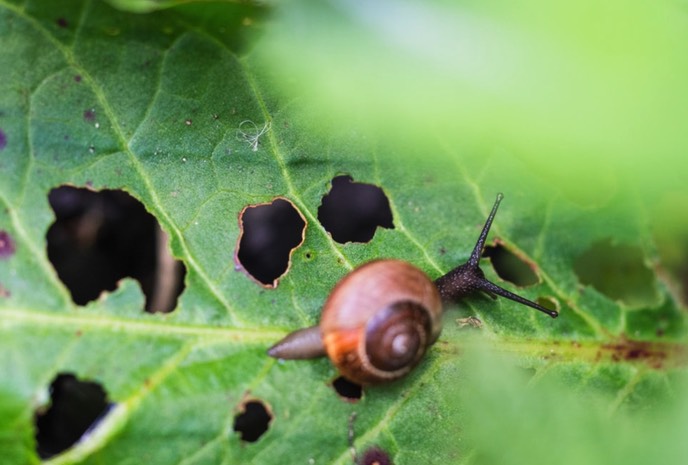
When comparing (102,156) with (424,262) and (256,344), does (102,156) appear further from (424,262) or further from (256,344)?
(424,262)

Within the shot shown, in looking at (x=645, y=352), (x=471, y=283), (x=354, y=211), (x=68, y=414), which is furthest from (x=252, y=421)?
(x=645, y=352)

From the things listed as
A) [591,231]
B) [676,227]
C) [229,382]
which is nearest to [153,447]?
[229,382]

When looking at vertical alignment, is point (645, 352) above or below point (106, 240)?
above

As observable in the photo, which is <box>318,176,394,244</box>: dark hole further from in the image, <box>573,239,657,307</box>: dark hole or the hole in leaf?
<box>573,239,657,307</box>: dark hole

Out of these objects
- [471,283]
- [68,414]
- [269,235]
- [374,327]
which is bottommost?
[68,414]

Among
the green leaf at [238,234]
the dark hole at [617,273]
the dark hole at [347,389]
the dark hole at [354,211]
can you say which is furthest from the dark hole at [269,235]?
the dark hole at [617,273]

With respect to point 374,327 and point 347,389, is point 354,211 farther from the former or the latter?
point 347,389

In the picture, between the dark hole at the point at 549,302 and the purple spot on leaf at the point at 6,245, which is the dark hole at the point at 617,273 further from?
the purple spot on leaf at the point at 6,245
